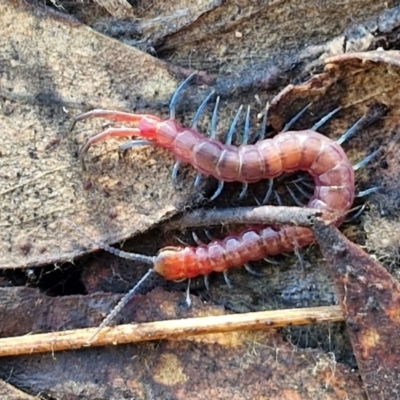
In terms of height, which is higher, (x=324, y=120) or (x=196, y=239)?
(x=324, y=120)

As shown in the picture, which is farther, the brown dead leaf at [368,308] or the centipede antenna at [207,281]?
the centipede antenna at [207,281]

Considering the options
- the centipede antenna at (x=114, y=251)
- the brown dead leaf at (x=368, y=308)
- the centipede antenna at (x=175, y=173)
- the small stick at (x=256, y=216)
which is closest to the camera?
the brown dead leaf at (x=368, y=308)

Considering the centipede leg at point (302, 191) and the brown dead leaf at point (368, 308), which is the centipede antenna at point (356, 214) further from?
the brown dead leaf at point (368, 308)

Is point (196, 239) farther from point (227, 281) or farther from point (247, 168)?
point (247, 168)

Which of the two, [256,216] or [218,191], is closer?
[256,216]

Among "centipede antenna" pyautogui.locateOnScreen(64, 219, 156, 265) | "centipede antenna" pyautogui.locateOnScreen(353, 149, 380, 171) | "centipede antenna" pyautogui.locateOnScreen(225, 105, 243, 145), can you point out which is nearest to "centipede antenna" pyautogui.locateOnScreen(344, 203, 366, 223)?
"centipede antenna" pyautogui.locateOnScreen(353, 149, 380, 171)

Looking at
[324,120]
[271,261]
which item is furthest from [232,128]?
[271,261]

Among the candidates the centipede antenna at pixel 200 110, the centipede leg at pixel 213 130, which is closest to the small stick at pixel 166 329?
the centipede leg at pixel 213 130
